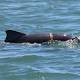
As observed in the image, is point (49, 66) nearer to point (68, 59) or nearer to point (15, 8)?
point (68, 59)

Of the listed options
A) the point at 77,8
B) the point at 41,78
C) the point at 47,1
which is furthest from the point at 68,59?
the point at 47,1

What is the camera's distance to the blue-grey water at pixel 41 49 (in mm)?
10812

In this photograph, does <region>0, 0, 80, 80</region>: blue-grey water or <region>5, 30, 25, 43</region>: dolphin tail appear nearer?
<region>0, 0, 80, 80</region>: blue-grey water

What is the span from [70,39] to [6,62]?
2.36 metres

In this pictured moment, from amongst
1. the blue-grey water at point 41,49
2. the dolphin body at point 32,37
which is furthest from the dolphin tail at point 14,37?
the blue-grey water at point 41,49

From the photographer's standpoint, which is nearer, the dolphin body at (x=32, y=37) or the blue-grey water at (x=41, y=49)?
the blue-grey water at (x=41, y=49)

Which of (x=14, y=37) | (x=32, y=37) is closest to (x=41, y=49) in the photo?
(x=32, y=37)

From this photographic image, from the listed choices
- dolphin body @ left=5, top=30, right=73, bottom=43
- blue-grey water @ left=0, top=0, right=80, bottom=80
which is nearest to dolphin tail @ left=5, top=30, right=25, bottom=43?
dolphin body @ left=5, top=30, right=73, bottom=43

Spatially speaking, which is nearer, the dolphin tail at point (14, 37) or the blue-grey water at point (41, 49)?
the blue-grey water at point (41, 49)

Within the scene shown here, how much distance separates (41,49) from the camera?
505 inches

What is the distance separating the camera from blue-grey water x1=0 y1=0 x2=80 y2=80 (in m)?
10.8

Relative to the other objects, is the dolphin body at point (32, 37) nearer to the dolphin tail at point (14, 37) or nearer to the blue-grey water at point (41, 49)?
the dolphin tail at point (14, 37)

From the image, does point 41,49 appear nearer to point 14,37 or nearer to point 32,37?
point 32,37

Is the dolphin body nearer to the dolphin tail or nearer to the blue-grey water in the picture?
the dolphin tail
